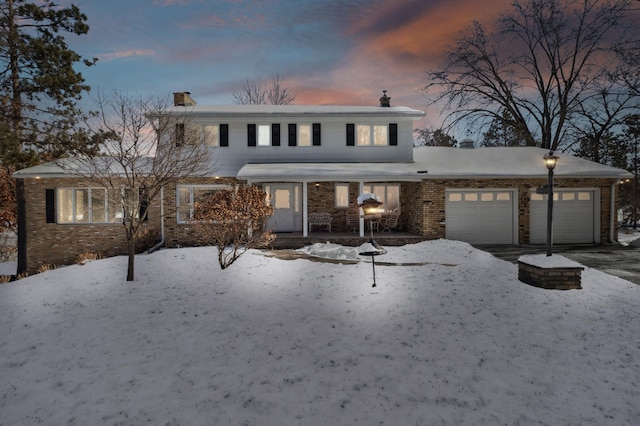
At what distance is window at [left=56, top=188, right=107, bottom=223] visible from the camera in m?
14.4

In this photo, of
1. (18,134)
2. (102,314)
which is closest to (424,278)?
(102,314)

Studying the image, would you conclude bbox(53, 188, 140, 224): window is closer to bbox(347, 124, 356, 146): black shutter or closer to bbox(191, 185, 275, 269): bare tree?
bbox(191, 185, 275, 269): bare tree

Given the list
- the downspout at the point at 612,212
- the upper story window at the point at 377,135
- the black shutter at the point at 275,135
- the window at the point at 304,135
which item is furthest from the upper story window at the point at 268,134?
the downspout at the point at 612,212

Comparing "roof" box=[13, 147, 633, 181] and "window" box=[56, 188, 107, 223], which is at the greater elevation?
"roof" box=[13, 147, 633, 181]

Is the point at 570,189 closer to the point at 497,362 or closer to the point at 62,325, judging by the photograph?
the point at 497,362

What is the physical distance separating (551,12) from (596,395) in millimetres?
29146

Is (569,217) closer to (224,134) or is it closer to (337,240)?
(337,240)

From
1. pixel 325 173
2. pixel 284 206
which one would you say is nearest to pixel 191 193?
pixel 284 206

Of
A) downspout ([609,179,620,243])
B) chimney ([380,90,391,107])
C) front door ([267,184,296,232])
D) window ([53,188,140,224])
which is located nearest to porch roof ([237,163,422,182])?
front door ([267,184,296,232])

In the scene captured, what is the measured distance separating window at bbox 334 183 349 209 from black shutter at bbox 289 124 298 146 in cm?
296

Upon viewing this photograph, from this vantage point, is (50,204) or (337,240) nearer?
(337,240)

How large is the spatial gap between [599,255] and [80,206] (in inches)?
790

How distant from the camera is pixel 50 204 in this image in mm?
14227

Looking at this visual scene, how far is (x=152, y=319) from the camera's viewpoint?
5992mm
